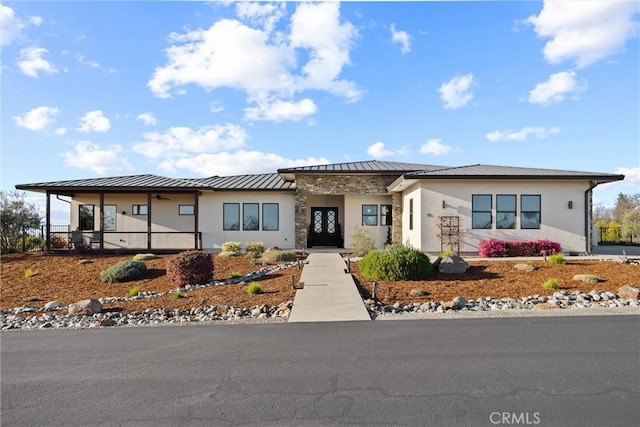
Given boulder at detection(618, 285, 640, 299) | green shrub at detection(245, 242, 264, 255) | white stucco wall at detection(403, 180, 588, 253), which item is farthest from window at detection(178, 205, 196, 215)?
boulder at detection(618, 285, 640, 299)

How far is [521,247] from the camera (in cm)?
1673

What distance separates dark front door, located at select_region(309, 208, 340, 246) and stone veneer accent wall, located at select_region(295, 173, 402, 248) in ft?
7.87

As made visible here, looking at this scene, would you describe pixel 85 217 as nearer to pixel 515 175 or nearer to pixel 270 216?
pixel 270 216

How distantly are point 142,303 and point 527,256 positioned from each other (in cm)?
1397

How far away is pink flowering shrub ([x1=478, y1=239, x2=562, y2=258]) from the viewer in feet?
53.6

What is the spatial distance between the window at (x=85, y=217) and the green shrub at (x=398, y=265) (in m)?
16.9

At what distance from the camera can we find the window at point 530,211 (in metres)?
17.5

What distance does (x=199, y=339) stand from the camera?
6625mm

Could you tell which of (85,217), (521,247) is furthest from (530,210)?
(85,217)

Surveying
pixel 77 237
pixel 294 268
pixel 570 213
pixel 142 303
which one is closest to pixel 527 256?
pixel 570 213

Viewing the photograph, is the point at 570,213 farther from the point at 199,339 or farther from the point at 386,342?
the point at 199,339

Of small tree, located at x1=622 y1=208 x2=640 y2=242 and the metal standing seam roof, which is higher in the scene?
the metal standing seam roof

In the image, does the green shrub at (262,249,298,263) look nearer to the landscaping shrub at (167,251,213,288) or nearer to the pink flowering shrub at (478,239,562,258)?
the landscaping shrub at (167,251,213,288)

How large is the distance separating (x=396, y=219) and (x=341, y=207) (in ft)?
11.1
